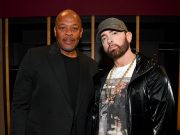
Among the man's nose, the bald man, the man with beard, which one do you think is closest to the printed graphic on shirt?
the man with beard

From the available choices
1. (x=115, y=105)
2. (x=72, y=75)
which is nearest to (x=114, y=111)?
(x=115, y=105)

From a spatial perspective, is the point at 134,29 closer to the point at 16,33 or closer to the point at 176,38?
the point at 176,38

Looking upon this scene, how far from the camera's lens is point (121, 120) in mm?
1616

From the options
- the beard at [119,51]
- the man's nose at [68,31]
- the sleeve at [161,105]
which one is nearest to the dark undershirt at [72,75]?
the man's nose at [68,31]

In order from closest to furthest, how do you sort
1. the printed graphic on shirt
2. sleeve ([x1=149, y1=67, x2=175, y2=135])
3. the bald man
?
1. sleeve ([x1=149, y1=67, x2=175, y2=135])
2. the printed graphic on shirt
3. the bald man

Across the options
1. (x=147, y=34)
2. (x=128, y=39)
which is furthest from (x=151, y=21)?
(x=128, y=39)

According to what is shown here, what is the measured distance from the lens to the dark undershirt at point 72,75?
178cm

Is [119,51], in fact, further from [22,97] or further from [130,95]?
[22,97]

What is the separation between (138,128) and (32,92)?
794mm

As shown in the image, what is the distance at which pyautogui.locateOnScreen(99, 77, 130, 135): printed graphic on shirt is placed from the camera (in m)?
1.62

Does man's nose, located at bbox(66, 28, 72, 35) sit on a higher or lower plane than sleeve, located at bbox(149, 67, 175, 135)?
higher

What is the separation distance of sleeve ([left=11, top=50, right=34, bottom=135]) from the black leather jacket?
716 millimetres

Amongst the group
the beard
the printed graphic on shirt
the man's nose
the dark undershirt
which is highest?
the man's nose

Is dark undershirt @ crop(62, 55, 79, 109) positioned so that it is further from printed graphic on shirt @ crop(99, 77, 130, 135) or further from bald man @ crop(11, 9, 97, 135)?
printed graphic on shirt @ crop(99, 77, 130, 135)
